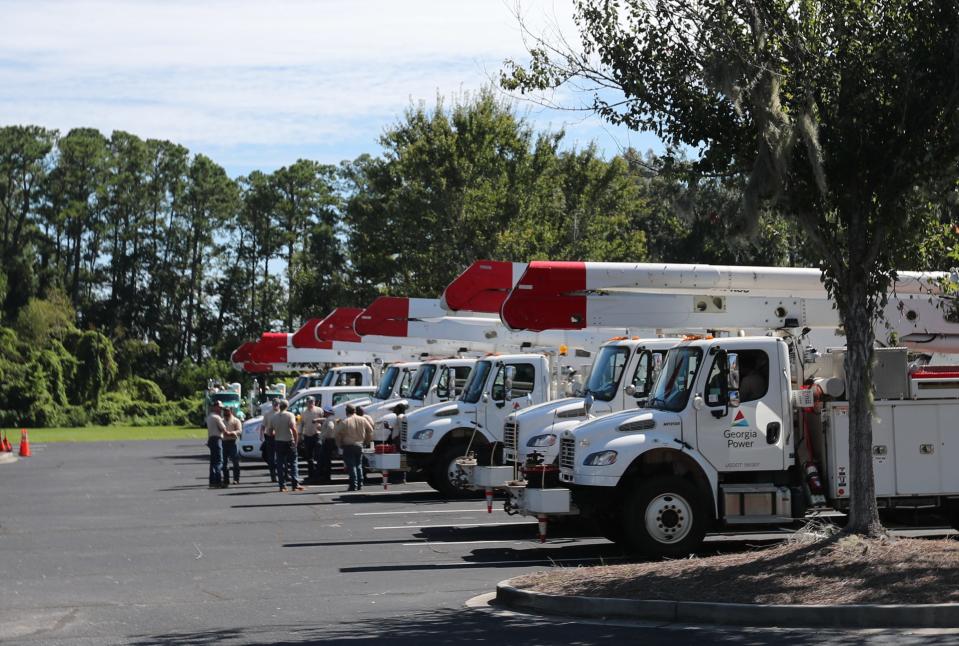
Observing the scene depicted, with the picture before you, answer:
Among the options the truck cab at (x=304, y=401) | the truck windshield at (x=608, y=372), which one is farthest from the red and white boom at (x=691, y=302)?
the truck cab at (x=304, y=401)

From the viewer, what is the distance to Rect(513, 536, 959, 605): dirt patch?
10.6 meters

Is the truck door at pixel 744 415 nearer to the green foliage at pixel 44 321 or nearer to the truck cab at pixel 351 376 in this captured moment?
the truck cab at pixel 351 376

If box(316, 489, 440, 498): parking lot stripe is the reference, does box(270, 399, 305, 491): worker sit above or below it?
above

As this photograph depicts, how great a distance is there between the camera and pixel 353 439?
25516 millimetres

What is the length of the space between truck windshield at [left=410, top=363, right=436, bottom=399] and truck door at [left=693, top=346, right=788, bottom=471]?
12.1 metres

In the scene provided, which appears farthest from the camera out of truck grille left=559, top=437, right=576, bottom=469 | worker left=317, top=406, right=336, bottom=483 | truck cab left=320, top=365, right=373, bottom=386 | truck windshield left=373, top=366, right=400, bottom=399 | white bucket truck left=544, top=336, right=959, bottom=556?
truck cab left=320, top=365, right=373, bottom=386

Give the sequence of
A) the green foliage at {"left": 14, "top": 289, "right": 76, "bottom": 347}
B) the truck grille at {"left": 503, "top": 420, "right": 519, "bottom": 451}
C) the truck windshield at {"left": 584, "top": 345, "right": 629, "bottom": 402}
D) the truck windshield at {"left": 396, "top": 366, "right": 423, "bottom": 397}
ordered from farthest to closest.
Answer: the green foliage at {"left": 14, "top": 289, "right": 76, "bottom": 347}
the truck windshield at {"left": 396, "top": 366, "right": 423, "bottom": 397}
the truck grille at {"left": 503, "top": 420, "right": 519, "bottom": 451}
the truck windshield at {"left": 584, "top": 345, "right": 629, "bottom": 402}

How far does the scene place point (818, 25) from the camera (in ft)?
40.4

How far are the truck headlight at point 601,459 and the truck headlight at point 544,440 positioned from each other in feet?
8.68

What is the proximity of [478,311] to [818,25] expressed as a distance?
11.9 m

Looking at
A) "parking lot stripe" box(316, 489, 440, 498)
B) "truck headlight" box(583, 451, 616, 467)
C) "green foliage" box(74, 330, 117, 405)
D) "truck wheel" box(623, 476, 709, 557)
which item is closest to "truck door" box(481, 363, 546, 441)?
"parking lot stripe" box(316, 489, 440, 498)

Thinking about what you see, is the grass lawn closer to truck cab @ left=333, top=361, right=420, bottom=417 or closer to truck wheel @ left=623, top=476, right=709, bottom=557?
truck cab @ left=333, top=361, right=420, bottom=417

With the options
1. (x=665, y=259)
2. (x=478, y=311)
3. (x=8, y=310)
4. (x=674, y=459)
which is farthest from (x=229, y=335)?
(x=674, y=459)

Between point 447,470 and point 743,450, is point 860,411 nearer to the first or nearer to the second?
point 743,450
